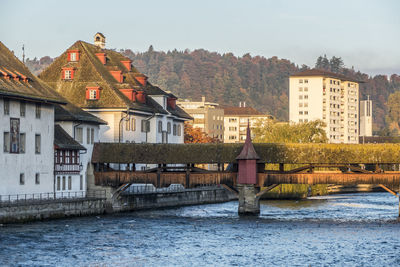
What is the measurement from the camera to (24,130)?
57.2m

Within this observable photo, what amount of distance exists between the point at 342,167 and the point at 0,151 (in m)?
29.5

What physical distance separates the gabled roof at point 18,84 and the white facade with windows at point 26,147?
784mm

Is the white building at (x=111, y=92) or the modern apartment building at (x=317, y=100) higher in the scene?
the modern apartment building at (x=317, y=100)

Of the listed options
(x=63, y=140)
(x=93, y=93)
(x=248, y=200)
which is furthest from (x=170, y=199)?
(x=63, y=140)

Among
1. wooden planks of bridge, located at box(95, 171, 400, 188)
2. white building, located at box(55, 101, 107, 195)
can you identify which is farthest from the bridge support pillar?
white building, located at box(55, 101, 107, 195)

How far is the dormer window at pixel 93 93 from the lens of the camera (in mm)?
76500

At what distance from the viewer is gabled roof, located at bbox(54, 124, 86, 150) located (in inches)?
2434

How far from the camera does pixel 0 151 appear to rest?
54.3 meters

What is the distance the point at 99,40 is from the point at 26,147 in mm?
31060

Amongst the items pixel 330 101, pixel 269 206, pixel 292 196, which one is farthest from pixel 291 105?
pixel 269 206

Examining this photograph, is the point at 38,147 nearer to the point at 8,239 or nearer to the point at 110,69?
Result: the point at 8,239

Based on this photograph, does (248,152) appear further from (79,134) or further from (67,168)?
(67,168)

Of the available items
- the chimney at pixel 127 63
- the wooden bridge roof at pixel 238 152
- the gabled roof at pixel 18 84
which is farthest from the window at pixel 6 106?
the chimney at pixel 127 63

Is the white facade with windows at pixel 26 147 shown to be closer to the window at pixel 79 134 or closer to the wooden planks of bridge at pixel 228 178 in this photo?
the window at pixel 79 134
